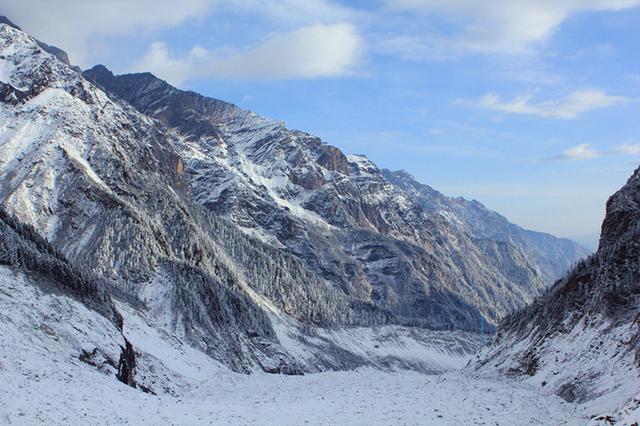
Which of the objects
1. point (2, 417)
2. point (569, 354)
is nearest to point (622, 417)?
point (2, 417)

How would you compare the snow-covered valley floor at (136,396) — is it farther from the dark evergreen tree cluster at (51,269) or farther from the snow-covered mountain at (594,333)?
the dark evergreen tree cluster at (51,269)

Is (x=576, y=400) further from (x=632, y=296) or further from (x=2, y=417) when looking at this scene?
(x=2, y=417)

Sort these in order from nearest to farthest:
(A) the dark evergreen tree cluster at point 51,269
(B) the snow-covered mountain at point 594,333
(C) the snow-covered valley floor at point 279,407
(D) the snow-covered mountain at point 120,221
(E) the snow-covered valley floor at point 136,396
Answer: (C) the snow-covered valley floor at point 279,407
(E) the snow-covered valley floor at point 136,396
(B) the snow-covered mountain at point 594,333
(A) the dark evergreen tree cluster at point 51,269
(D) the snow-covered mountain at point 120,221

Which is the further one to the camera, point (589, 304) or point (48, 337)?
point (589, 304)

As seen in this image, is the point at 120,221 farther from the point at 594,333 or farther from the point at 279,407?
the point at 279,407

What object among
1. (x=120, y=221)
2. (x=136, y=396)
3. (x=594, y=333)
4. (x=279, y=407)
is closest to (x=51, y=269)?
(x=136, y=396)

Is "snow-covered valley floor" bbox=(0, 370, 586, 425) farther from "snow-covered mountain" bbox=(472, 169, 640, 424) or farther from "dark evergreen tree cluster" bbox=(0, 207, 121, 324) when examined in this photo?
"dark evergreen tree cluster" bbox=(0, 207, 121, 324)

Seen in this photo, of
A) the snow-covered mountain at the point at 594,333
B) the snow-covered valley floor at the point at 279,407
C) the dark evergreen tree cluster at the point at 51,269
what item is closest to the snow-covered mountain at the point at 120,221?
the dark evergreen tree cluster at the point at 51,269

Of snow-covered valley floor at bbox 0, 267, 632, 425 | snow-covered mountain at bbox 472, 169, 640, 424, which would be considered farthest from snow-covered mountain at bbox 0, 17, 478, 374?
snow-covered mountain at bbox 472, 169, 640, 424
